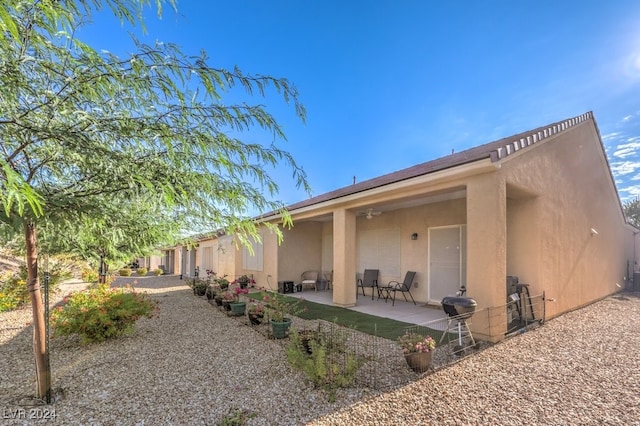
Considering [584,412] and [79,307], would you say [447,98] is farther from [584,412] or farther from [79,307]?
[79,307]

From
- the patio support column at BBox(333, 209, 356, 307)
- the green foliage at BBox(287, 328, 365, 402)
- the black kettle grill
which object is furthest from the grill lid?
the patio support column at BBox(333, 209, 356, 307)

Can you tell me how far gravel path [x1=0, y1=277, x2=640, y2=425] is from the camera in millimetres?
3232

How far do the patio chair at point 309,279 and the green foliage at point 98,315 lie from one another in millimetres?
7326

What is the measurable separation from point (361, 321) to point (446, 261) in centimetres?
364

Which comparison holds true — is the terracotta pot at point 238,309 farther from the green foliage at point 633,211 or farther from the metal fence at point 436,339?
the green foliage at point 633,211

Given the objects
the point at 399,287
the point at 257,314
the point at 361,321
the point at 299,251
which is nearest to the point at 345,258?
the point at 361,321

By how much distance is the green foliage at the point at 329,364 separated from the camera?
3.76 meters

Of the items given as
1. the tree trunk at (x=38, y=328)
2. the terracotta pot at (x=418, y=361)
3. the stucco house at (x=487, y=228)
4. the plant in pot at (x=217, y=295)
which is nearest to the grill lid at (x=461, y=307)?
the stucco house at (x=487, y=228)

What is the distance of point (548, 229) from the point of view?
7.29 metres

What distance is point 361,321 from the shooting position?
732 cm

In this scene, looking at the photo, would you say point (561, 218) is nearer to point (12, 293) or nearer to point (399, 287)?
point (399, 287)

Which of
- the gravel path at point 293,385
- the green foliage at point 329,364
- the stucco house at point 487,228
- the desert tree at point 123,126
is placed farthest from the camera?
the stucco house at point 487,228

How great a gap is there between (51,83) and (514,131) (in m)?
13.5

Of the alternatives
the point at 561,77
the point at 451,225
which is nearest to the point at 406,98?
the point at 561,77
